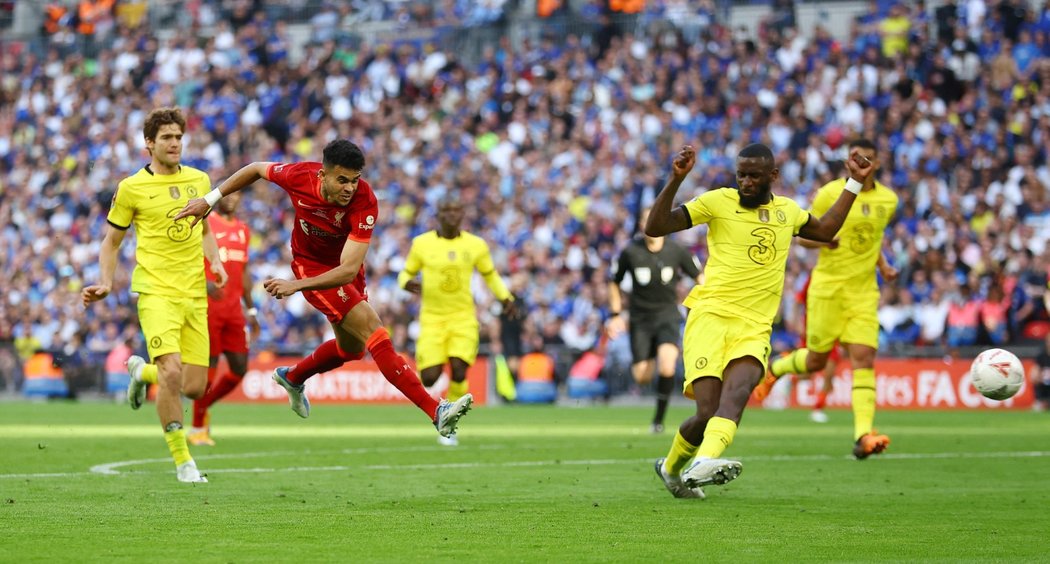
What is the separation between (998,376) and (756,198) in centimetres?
307

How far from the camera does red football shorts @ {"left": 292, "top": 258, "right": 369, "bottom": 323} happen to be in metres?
11.2

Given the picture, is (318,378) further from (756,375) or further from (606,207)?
(756,375)

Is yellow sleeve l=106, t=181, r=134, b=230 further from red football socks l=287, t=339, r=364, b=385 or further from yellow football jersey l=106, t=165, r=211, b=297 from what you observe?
red football socks l=287, t=339, r=364, b=385

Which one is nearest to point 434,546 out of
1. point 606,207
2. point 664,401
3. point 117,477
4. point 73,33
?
point 117,477

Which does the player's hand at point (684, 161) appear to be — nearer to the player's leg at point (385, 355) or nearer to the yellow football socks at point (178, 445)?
the player's leg at point (385, 355)

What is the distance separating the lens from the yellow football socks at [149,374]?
512 inches

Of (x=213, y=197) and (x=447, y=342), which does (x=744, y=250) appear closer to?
(x=213, y=197)

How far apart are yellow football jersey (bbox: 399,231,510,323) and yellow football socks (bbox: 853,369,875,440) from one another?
4509mm

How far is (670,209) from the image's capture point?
10.1 meters

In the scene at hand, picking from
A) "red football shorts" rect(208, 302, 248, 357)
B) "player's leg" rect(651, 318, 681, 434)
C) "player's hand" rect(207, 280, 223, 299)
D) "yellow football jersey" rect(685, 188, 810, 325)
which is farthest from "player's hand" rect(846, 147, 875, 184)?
"player's leg" rect(651, 318, 681, 434)

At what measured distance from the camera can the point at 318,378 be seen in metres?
29.0

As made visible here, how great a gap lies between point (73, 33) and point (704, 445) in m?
34.4

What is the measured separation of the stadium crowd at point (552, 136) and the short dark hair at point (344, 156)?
16.7 metres

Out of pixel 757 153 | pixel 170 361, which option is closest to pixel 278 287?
pixel 170 361
